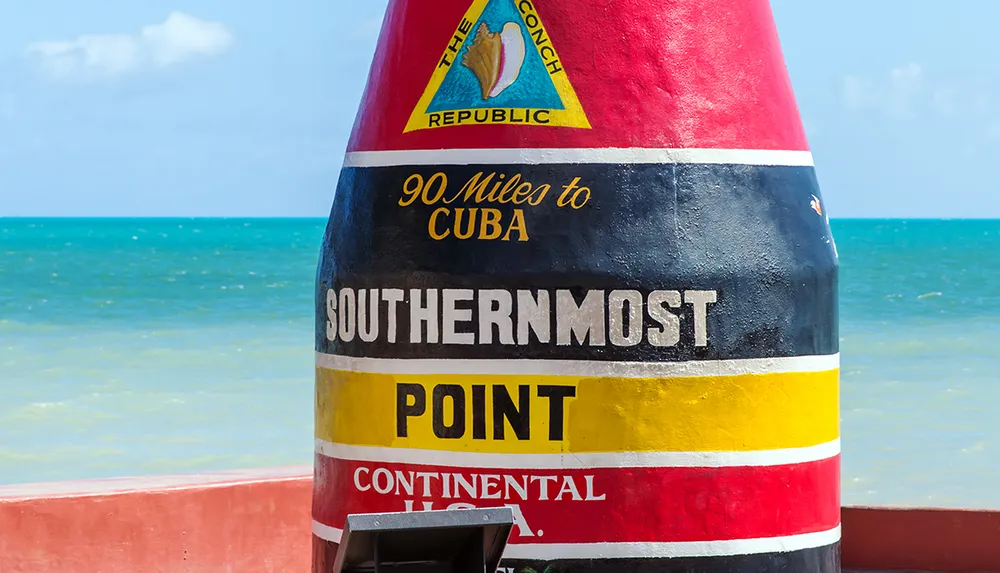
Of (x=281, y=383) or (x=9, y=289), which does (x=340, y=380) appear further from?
(x=9, y=289)

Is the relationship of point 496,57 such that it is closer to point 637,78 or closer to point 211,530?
point 637,78

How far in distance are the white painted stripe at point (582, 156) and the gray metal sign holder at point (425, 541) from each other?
140cm

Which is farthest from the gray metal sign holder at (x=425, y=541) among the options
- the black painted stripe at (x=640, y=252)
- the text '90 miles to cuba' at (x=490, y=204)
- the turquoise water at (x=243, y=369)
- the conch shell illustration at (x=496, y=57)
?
the turquoise water at (x=243, y=369)

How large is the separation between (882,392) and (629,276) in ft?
72.3

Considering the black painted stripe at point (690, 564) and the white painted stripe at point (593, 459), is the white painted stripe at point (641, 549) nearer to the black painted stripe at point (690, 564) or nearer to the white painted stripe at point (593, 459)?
the black painted stripe at point (690, 564)

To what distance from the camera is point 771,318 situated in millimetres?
5570

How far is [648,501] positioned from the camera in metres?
5.41

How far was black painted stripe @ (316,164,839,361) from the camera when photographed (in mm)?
5418

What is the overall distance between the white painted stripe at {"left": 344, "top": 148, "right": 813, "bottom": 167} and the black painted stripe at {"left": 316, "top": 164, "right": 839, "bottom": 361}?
23mm

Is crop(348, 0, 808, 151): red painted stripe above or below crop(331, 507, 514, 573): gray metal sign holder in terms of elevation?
above

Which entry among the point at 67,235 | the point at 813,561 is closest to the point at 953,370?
the point at 813,561

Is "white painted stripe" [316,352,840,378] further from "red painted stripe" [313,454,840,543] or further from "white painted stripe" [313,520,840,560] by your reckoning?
"white painted stripe" [313,520,840,560]

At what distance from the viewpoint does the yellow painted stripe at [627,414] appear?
5.38m

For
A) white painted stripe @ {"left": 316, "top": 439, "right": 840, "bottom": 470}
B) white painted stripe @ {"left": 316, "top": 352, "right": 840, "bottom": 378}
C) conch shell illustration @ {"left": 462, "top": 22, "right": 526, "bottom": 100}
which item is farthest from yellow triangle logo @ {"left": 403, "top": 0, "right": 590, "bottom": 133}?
white painted stripe @ {"left": 316, "top": 439, "right": 840, "bottom": 470}
